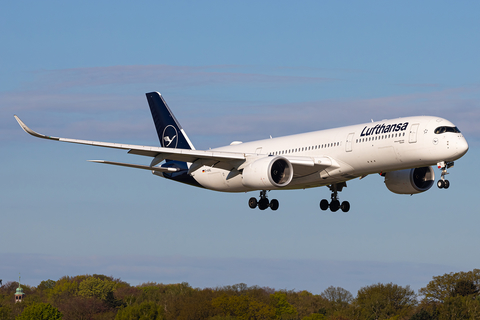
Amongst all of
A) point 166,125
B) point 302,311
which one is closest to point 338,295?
point 302,311

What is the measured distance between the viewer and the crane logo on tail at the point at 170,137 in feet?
201

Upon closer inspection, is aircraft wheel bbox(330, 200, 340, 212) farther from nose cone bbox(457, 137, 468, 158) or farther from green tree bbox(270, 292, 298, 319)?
green tree bbox(270, 292, 298, 319)

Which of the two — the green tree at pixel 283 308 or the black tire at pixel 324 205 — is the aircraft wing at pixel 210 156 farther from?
the green tree at pixel 283 308

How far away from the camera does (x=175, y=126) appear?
61.8 meters

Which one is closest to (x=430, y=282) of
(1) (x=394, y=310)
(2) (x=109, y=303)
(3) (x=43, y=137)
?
(1) (x=394, y=310)

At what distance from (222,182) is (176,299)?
10161 cm

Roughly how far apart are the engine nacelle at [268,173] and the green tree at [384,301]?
103m

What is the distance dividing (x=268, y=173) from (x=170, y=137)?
17.1 m

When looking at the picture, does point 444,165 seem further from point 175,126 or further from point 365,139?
point 175,126

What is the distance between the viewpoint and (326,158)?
4825cm

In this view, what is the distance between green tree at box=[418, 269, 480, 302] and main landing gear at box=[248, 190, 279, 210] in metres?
99.0

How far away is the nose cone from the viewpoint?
140 ft

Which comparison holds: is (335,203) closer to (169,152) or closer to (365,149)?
(365,149)

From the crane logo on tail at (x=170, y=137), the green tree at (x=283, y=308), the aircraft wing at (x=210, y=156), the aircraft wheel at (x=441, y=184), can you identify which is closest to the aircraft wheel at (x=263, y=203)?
the aircraft wing at (x=210, y=156)
